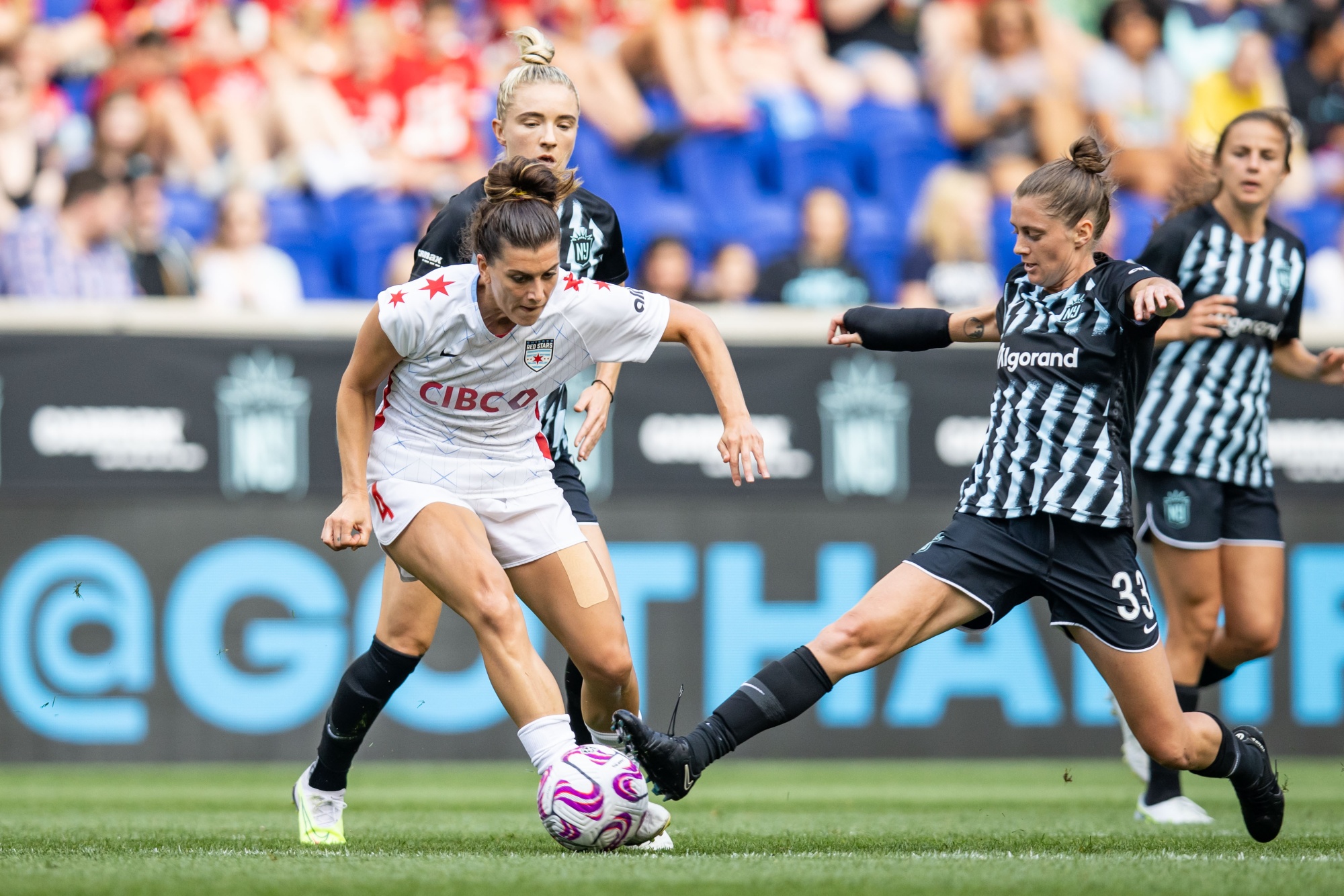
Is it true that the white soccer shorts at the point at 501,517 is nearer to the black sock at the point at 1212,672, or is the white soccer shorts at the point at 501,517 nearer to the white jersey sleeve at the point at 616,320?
the white jersey sleeve at the point at 616,320

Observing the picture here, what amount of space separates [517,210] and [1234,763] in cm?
268

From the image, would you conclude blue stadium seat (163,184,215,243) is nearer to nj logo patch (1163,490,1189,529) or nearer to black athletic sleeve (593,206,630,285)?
black athletic sleeve (593,206,630,285)

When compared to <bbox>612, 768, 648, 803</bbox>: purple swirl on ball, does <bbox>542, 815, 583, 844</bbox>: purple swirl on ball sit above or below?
below

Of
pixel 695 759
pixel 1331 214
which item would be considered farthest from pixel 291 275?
pixel 1331 214

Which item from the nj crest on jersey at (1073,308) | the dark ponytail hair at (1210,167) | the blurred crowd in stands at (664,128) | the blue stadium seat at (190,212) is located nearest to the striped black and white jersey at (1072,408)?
the nj crest on jersey at (1073,308)

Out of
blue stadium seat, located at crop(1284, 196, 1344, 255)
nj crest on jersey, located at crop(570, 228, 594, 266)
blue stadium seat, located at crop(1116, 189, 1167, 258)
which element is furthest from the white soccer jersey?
blue stadium seat, located at crop(1284, 196, 1344, 255)

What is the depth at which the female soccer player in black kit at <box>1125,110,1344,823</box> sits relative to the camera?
19.3 ft

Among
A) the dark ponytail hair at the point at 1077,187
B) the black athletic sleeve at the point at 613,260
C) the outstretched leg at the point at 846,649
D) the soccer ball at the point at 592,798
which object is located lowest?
the soccer ball at the point at 592,798

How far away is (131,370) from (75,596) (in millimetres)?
1195

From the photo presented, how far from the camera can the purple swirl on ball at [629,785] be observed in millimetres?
4211

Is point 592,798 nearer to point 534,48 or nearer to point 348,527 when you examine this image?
point 348,527

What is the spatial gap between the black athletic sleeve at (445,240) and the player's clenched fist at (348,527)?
0.85 metres

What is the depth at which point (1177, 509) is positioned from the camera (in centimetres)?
591

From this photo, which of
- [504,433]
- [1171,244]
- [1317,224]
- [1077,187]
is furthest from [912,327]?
[1317,224]
